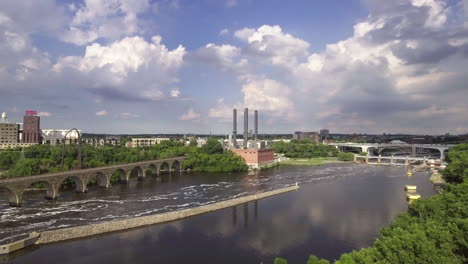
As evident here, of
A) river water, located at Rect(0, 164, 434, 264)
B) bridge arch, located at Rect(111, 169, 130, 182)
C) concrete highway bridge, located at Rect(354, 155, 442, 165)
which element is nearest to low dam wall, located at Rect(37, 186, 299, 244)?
river water, located at Rect(0, 164, 434, 264)

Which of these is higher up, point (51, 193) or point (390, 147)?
point (390, 147)

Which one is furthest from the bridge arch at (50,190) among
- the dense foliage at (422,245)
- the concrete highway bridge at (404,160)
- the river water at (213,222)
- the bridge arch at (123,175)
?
the concrete highway bridge at (404,160)

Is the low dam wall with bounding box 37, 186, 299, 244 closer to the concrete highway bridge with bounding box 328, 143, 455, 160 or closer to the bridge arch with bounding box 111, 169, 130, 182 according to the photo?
the bridge arch with bounding box 111, 169, 130, 182

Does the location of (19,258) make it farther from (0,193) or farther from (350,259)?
(0,193)

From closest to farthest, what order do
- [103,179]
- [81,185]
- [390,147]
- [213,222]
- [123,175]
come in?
[213,222]
[81,185]
[103,179]
[123,175]
[390,147]

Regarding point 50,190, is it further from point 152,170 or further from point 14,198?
point 152,170

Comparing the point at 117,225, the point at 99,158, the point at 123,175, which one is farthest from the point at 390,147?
the point at 117,225
